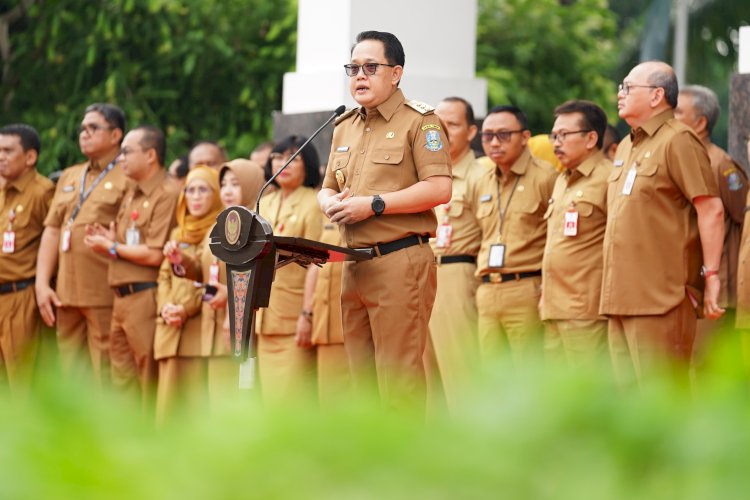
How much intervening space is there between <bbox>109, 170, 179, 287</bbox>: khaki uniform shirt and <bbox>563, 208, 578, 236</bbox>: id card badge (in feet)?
8.92

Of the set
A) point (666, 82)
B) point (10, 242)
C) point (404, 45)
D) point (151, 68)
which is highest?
point (151, 68)

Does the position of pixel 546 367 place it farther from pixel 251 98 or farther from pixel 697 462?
pixel 251 98

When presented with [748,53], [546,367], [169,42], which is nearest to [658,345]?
[748,53]

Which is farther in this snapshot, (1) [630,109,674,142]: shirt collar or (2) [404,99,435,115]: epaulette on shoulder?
(1) [630,109,674,142]: shirt collar

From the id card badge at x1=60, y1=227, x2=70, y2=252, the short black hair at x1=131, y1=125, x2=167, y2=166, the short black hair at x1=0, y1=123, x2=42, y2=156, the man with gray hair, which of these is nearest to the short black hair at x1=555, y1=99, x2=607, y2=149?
the man with gray hair

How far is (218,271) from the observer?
7.73 meters

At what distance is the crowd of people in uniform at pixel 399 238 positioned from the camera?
5121mm

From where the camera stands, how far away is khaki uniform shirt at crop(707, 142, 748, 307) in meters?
6.75

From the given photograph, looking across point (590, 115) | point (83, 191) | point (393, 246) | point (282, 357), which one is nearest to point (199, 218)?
point (83, 191)

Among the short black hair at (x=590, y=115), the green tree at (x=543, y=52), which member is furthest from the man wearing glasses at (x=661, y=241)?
the green tree at (x=543, y=52)

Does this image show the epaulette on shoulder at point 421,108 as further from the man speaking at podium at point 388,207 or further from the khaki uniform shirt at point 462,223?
the khaki uniform shirt at point 462,223

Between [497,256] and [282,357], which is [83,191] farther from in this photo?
[497,256]

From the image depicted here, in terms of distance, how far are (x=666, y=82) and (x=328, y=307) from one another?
221cm

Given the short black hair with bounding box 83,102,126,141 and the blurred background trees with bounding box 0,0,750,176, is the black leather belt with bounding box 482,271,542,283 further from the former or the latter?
the blurred background trees with bounding box 0,0,750,176
